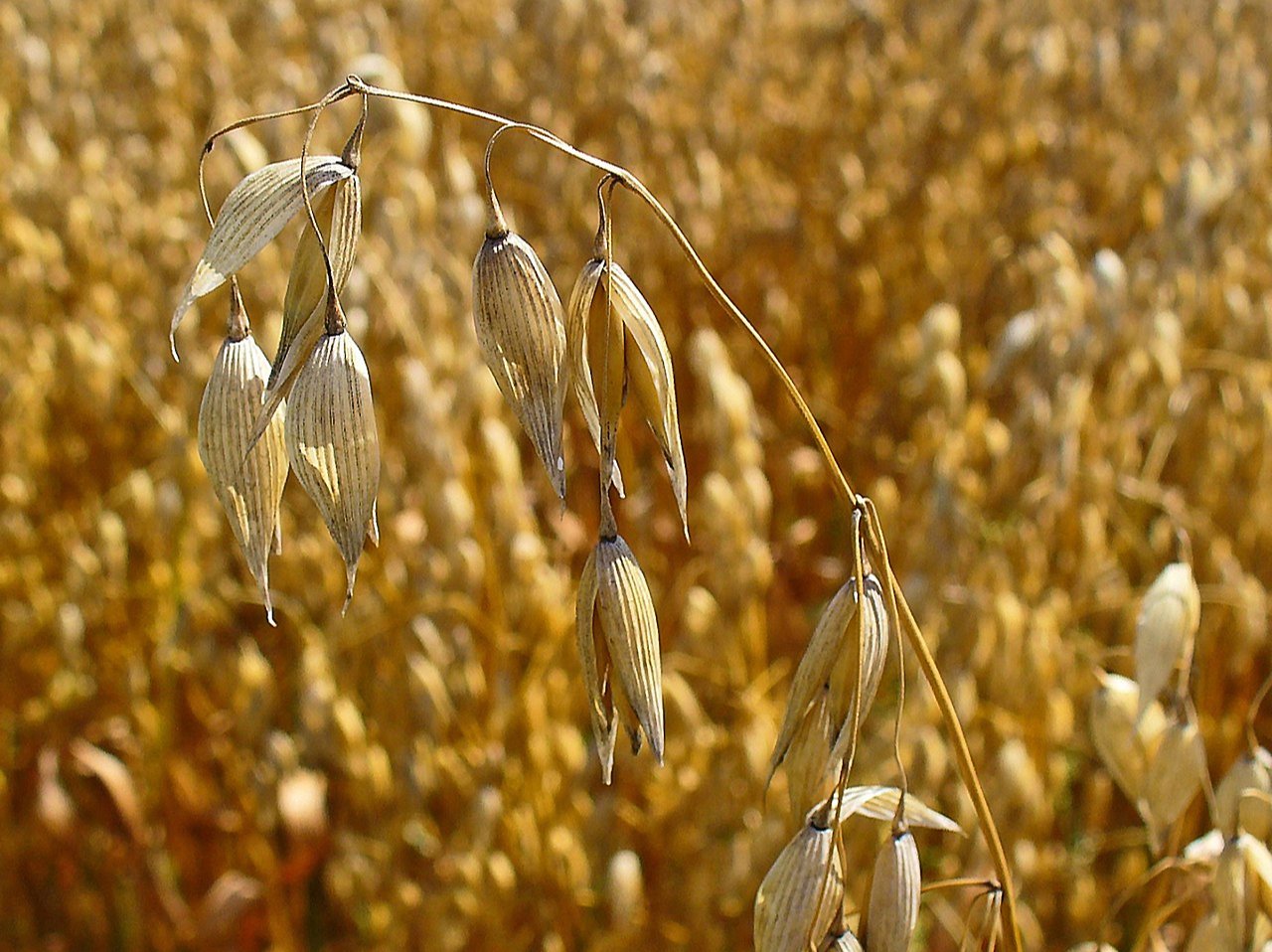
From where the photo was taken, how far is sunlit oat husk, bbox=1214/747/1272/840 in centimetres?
56

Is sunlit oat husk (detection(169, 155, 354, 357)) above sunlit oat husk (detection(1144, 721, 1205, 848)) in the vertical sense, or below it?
above

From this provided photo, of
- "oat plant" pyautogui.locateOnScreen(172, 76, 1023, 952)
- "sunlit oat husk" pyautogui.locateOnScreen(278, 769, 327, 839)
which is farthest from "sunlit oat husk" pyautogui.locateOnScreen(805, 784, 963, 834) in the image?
"sunlit oat husk" pyautogui.locateOnScreen(278, 769, 327, 839)

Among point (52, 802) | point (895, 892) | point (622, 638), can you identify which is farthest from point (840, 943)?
point (52, 802)

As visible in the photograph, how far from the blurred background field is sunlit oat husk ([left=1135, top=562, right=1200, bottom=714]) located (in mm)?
58

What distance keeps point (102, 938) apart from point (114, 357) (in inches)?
22.1

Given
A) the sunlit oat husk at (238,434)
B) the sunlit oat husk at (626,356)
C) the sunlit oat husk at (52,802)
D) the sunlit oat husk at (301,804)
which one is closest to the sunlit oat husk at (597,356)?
the sunlit oat husk at (626,356)

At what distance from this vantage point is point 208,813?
114cm

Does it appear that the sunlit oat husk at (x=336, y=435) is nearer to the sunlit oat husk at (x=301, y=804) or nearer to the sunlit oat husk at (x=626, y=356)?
the sunlit oat husk at (x=626, y=356)

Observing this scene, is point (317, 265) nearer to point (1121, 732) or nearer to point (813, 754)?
point (813, 754)

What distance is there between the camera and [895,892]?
1.47ft

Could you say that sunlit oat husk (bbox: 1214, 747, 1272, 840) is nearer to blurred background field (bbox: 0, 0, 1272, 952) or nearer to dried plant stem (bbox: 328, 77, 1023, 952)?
blurred background field (bbox: 0, 0, 1272, 952)

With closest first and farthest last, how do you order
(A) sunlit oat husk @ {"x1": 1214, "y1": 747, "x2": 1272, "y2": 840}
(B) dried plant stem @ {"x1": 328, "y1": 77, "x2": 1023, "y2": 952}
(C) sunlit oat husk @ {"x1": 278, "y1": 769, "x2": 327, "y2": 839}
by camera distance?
(B) dried plant stem @ {"x1": 328, "y1": 77, "x2": 1023, "y2": 952} < (A) sunlit oat husk @ {"x1": 1214, "y1": 747, "x2": 1272, "y2": 840} < (C) sunlit oat husk @ {"x1": 278, "y1": 769, "x2": 327, "y2": 839}

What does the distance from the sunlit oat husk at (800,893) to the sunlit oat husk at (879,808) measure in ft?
0.03

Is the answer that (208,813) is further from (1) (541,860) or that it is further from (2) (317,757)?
(1) (541,860)
